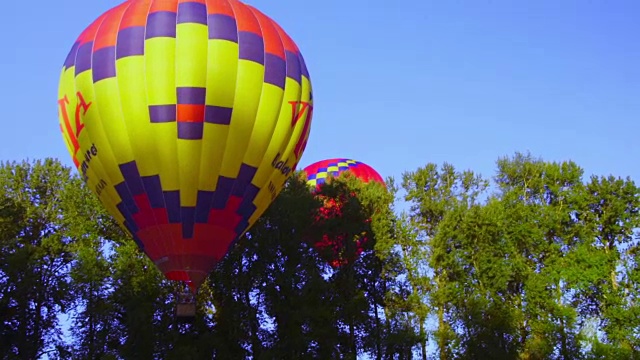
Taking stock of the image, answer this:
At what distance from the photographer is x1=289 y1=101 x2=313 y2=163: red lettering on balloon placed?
83.1 ft

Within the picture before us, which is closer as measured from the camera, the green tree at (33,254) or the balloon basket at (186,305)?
the balloon basket at (186,305)

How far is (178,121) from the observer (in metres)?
23.2

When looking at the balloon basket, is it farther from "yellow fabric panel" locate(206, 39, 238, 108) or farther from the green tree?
the green tree

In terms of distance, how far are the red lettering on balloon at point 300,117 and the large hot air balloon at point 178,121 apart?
1.72ft

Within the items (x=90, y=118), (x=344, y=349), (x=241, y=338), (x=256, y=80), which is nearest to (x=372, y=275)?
(x=344, y=349)

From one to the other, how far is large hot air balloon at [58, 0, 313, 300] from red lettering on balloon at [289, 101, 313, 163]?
523 millimetres

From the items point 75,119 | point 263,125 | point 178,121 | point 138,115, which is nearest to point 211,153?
point 178,121

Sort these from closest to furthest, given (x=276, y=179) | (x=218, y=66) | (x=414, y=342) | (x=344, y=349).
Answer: (x=218, y=66), (x=276, y=179), (x=414, y=342), (x=344, y=349)

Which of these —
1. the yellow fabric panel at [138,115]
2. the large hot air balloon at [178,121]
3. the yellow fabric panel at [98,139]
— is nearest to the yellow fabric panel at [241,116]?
the large hot air balloon at [178,121]

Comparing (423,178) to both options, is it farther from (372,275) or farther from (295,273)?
(295,273)

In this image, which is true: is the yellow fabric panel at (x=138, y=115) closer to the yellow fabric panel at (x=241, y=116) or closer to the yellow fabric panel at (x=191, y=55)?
the yellow fabric panel at (x=191, y=55)

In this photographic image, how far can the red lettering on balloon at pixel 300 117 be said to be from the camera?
2533 centimetres

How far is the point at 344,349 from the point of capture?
32.3 meters

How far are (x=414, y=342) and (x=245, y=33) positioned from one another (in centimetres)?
1379
